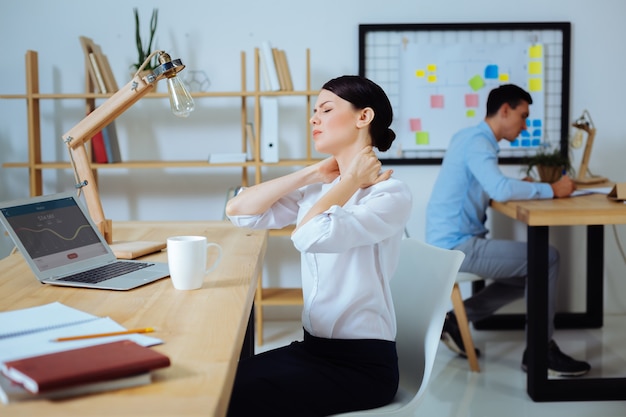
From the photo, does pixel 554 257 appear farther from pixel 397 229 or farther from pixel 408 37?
pixel 397 229

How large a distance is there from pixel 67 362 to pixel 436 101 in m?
3.35

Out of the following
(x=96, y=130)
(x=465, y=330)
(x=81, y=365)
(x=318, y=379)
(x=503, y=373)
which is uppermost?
(x=96, y=130)

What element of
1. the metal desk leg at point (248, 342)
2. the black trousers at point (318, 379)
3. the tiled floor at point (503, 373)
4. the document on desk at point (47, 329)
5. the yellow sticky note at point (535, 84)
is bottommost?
the tiled floor at point (503, 373)

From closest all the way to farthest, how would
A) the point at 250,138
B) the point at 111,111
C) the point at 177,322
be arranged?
the point at 177,322 < the point at 111,111 < the point at 250,138

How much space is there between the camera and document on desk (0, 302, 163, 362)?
40.9 inches

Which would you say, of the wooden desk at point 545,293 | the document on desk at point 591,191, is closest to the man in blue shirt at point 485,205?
the document on desk at point 591,191

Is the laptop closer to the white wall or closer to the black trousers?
the black trousers

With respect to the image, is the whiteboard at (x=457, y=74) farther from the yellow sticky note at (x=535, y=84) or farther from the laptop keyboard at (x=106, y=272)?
the laptop keyboard at (x=106, y=272)

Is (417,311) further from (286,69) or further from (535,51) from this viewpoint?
(535,51)

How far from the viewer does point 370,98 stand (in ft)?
5.90

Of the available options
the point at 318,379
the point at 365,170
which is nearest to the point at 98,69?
the point at 365,170

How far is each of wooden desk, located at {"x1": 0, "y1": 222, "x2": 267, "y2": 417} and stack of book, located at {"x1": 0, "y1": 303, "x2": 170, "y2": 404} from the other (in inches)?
0.6

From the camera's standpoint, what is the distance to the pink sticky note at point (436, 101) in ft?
13.3

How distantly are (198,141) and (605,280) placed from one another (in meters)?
2.40
